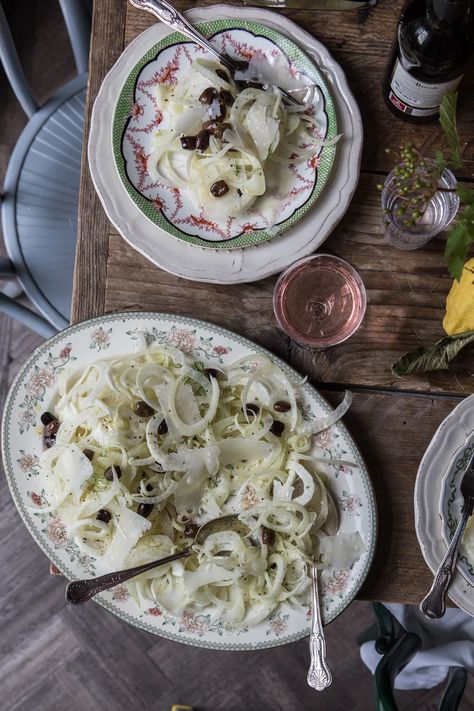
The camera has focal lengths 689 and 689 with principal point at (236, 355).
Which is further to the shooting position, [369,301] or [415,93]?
[369,301]

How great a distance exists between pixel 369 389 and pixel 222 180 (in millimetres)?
475

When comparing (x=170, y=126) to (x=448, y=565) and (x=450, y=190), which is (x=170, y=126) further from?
(x=448, y=565)

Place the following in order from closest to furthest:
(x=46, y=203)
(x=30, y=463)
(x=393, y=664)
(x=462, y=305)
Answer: (x=462, y=305), (x=30, y=463), (x=393, y=664), (x=46, y=203)

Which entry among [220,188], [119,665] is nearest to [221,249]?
[220,188]

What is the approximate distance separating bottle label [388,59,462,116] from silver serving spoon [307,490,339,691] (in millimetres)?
719

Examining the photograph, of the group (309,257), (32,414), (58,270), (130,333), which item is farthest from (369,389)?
(58,270)

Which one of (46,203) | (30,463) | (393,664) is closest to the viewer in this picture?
(30,463)

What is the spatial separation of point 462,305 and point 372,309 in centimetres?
18

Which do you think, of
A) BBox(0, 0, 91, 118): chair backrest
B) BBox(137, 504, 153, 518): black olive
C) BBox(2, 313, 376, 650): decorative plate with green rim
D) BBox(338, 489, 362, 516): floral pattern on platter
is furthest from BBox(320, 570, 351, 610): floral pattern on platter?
BBox(0, 0, 91, 118): chair backrest

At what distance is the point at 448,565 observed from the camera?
1.24 metres

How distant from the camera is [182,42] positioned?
4.18ft

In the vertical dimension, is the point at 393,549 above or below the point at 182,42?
below

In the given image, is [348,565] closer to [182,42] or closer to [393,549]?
[393,549]

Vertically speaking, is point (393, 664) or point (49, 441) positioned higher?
point (49, 441)
